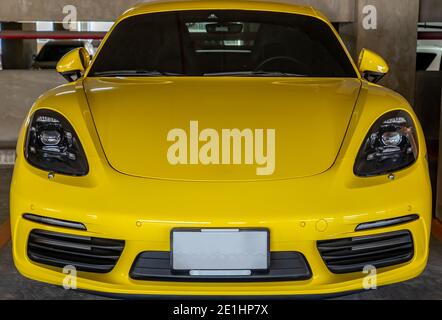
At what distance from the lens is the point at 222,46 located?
3.29m

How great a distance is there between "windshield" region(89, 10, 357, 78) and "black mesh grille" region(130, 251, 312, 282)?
1.17 m

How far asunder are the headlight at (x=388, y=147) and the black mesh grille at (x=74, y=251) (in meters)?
0.91

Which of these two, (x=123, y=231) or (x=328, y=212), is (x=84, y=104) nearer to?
(x=123, y=231)

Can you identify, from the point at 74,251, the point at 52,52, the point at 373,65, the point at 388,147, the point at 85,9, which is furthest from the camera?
the point at 52,52

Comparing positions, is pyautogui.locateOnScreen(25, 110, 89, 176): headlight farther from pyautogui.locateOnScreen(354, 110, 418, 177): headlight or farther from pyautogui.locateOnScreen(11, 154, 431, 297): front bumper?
pyautogui.locateOnScreen(354, 110, 418, 177): headlight

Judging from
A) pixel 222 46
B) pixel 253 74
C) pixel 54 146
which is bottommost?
pixel 54 146

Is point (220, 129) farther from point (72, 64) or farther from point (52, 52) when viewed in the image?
point (52, 52)

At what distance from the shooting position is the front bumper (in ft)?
6.73

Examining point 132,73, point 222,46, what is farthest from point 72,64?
point 222,46

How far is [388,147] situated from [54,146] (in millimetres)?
1251

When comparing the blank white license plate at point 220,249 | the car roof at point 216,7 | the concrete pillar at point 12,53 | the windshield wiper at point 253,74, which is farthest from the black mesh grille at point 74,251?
the concrete pillar at point 12,53

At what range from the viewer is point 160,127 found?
93.4 inches

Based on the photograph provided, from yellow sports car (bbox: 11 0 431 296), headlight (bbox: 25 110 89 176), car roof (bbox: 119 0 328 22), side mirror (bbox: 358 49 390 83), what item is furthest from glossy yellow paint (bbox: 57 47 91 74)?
side mirror (bbox: 358 49 390 83)
